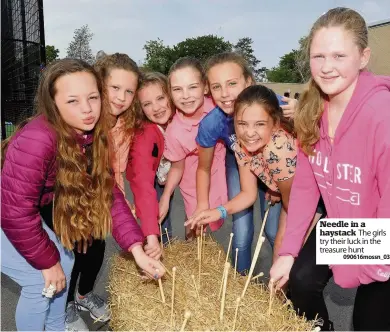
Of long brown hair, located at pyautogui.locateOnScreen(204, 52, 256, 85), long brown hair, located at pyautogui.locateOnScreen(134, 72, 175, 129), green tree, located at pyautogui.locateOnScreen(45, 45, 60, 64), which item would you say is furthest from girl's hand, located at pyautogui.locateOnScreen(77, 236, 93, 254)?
green tree, located at pyautogui.locateOnScreen(45, 45, 60, 64)

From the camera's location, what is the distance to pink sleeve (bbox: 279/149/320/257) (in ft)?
6.56

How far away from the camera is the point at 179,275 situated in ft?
7.34

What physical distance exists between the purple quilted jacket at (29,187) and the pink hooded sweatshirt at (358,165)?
1134 millimetres

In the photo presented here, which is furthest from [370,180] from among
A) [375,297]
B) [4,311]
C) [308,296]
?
[4,311]

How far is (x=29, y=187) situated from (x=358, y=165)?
139 cm

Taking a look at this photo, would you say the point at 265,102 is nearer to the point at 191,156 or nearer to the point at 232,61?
the point at 232,61

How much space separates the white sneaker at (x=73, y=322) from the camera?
7.75ft

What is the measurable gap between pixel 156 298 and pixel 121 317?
0.18m

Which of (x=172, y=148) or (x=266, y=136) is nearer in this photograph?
(x=266, y=136)

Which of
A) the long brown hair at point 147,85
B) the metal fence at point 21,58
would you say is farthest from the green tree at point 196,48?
the long brown hair at point 147,85

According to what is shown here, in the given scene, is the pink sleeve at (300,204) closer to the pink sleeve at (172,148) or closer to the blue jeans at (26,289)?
the pink sleeve at (172,148)

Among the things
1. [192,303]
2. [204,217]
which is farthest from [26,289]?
[204,217]

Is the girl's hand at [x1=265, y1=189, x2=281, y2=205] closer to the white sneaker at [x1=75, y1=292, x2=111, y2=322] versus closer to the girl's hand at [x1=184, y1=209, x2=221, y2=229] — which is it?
the girl's hand at [x1=184, y1=209, x2=221, y2=229]

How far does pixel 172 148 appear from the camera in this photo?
9.05 feet
